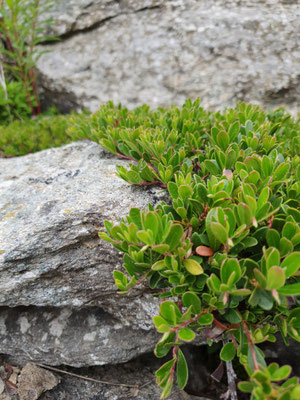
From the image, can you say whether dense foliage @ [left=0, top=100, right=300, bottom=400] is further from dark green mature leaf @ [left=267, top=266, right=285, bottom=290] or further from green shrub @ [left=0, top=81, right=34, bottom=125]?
green shrub @ [left=0, top=81, right=34, bottom=125]

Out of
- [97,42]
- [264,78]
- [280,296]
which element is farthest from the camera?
[97,42]

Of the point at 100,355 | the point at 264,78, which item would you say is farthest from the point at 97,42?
the point at 100,355

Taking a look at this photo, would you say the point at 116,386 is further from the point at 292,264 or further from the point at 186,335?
the point at 292,264

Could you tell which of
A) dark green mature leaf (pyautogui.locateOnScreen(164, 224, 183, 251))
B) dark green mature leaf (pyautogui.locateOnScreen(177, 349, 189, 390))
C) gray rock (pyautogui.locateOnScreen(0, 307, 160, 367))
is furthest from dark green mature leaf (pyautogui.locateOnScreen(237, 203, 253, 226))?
gray rock (pyautogui.locateOnScreen(0, 307, 160, 367))

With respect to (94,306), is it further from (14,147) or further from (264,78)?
(264,78)

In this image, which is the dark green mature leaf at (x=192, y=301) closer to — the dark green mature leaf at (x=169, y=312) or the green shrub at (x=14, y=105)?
the dark green mature leaf at (x=169, y=312)

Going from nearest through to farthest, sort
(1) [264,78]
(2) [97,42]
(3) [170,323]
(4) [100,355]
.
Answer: (3) [170,323]
(4) [100,355]
(1) [264,78]
(2) [97,42]

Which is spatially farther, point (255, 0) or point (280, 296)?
point (255, 0)
